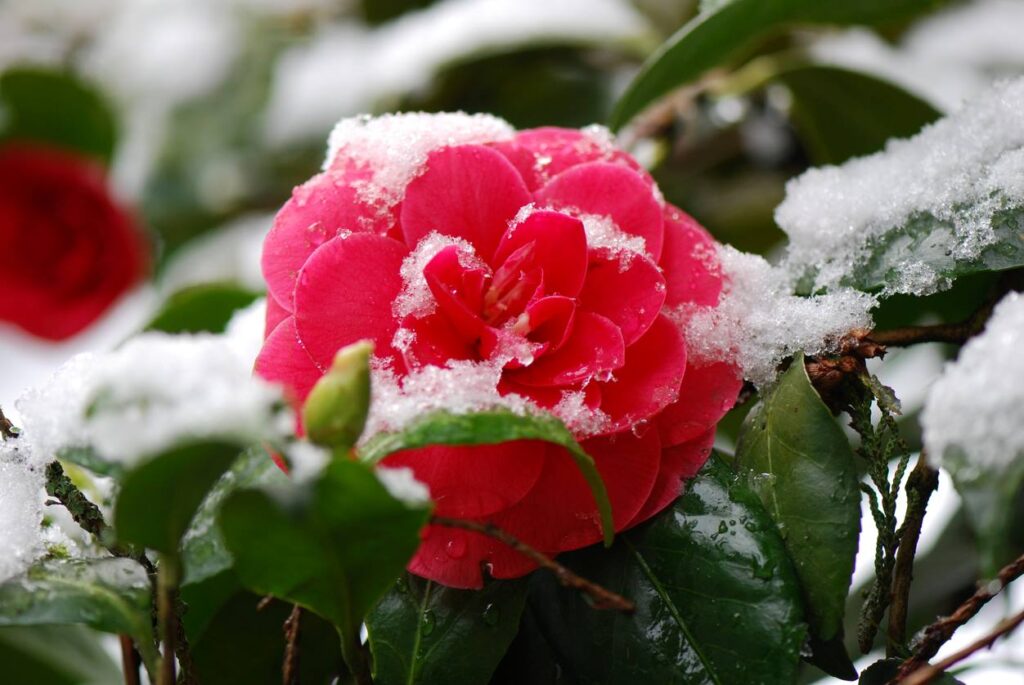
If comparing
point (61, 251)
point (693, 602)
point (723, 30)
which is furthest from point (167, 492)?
point (61, 251)

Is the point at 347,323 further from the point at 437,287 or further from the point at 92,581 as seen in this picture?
the point at 92,581

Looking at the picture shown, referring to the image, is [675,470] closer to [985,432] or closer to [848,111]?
[985,432]

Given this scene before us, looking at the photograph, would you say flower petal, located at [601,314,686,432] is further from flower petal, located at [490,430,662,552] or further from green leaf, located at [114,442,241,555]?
green leaf, located at [114,442,241,555]

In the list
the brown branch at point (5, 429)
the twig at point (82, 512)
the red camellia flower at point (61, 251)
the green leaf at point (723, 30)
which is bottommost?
the red camellia flower at point (61, 251)

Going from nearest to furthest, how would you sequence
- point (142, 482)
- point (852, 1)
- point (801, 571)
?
1. point (142, 482)
2. point (801, 571)
3. point (852, 1)

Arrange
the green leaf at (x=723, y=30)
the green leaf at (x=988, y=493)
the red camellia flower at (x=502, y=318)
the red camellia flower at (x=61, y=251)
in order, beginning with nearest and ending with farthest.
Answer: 1. the green leaf at (x=988, y=493)
2. the red camellia flower at (x=502, y=318)
3. the green leaf at (x=723, y=30)
4. the red camellia flower at (x=61, y=251)

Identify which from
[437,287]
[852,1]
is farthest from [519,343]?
[852,1]

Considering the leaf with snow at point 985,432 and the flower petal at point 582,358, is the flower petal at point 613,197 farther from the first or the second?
the leaf with snow at point 985,432

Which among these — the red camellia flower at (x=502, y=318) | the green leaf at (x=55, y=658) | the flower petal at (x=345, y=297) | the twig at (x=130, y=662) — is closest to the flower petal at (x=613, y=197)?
the red camellia flower at (x=502, y=318)
